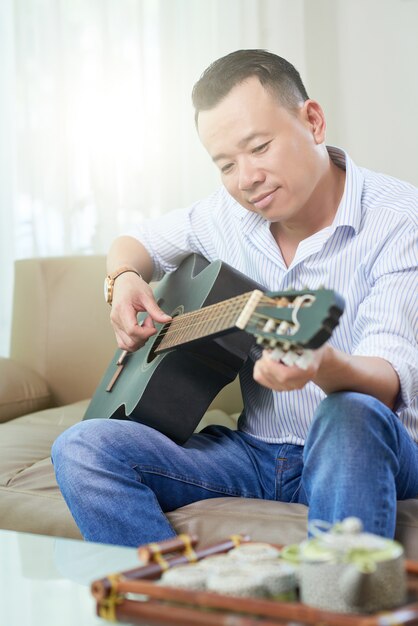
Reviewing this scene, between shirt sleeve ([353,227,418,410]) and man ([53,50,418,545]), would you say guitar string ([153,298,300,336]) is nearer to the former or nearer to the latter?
man ([53,50,418,545])

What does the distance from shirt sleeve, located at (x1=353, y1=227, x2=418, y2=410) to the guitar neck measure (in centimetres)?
21

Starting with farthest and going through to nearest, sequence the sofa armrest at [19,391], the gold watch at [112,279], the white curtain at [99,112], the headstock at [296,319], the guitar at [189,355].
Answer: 1. the white curtain at [99,112]
2. the sofa armrest at [19,391]
3. the gold watch at [112,279]
4. the guitar at [189,355]
5. the headstock at [296,319]

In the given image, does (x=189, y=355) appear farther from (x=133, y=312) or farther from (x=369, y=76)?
(x=369, y=76)

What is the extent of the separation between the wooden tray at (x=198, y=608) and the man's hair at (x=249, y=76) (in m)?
0.90

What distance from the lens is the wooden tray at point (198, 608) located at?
58cm

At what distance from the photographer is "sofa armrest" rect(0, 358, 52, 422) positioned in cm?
217

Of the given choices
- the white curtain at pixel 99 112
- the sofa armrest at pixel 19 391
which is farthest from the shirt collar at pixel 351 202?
the white curtain at pixel 99 112

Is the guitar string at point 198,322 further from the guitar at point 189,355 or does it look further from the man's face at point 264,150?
the man's face at point 264,150

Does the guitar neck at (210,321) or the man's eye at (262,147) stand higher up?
the man's eye at (262,147)

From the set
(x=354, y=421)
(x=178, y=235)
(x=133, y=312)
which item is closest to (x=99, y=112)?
(x=178, y=235)

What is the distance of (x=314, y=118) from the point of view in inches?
55.7

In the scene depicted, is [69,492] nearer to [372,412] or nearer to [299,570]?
[372,412]

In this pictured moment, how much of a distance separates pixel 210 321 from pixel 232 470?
30cm

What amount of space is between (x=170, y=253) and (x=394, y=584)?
47.2 inches
